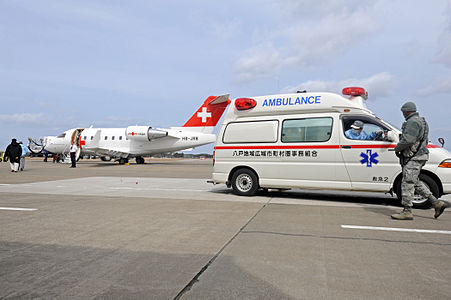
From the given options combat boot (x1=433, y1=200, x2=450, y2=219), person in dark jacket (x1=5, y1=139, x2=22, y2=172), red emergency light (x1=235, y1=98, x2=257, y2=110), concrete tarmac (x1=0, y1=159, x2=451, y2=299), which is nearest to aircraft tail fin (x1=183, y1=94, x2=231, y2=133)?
person in dark jacket (x1=5, y1=139, x2=22, y2=172)

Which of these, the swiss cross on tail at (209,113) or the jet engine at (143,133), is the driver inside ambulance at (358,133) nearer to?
the swiss cross on tail at (209,113)

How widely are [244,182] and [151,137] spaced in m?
20.5

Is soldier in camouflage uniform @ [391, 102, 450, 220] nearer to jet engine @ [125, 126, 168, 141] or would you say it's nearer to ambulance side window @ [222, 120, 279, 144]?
ambulance side window @ [222, 120, 279, 144]

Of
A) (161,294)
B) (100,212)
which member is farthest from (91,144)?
(161,294)

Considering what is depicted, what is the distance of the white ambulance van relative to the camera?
7742 millimetres

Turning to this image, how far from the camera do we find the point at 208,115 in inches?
1097

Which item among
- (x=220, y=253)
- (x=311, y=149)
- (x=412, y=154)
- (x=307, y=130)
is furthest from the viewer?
(x=307, y=130)

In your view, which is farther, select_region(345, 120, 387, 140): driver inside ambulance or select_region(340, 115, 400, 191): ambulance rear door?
select_region(345, 120, 387, 140): driver inside ambulance

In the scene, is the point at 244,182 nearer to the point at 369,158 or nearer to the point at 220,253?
the point at 369,158

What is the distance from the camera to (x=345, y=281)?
10.6 feet

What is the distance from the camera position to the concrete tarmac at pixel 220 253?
3.02 m

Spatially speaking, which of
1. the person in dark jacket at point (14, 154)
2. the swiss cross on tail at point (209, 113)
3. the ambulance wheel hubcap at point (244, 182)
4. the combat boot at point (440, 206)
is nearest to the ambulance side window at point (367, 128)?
the combat boot at point (440, 206)

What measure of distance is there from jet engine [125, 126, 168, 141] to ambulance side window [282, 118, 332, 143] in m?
20.4

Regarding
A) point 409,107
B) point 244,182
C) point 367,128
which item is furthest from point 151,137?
point 409,107
